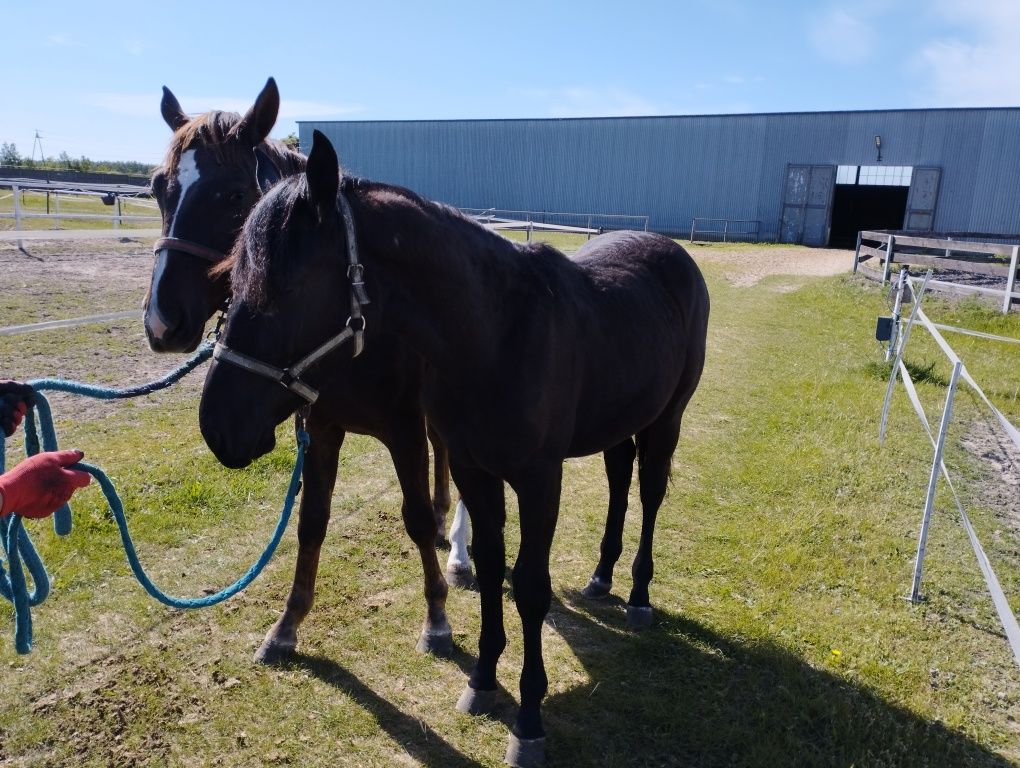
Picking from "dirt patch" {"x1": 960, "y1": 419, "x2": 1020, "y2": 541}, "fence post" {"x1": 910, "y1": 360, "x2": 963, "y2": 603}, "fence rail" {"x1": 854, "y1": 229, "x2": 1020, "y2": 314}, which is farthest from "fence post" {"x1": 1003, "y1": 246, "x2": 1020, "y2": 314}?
"fence post" {"x1": 910, "y1": 360, "x2": 963, "y2": 603}

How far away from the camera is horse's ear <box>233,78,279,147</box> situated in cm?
278

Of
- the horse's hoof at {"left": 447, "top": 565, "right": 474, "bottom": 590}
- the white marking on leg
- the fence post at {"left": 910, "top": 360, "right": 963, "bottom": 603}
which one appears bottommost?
the horse's hoof at {"left": 447, "top": 565, "right": 474, "bottom": 590}

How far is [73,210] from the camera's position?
25.2 m

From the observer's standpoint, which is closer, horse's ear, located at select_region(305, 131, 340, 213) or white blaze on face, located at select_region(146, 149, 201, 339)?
horse's ear, located at select_region(305, 131, 340, 213)

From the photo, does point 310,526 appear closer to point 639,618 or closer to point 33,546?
point 33,546

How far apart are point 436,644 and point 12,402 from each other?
2.04 metres

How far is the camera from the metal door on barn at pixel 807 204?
94.7 feet

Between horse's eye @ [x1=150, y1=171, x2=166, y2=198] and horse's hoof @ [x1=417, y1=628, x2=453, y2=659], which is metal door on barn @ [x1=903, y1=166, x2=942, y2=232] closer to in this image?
horse's hoof @ [x1=417, y1=628, x2=453, y2=659]

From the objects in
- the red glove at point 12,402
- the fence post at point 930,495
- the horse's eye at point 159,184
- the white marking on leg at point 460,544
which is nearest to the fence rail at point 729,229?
the fence post at point 930,495

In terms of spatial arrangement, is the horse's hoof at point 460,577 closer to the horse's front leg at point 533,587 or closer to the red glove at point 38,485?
the horse's front leg at point 533,587

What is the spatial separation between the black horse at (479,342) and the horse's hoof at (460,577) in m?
0.99

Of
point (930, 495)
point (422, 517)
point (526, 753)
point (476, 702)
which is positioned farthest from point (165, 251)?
point (930, 495)

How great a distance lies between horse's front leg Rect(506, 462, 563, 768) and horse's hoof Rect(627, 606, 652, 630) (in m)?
0.92

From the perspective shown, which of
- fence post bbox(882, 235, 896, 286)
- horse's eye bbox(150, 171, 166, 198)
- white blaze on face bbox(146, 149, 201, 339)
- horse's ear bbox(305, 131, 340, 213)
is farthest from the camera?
fence post bbox(882, 235, 896, 286)
